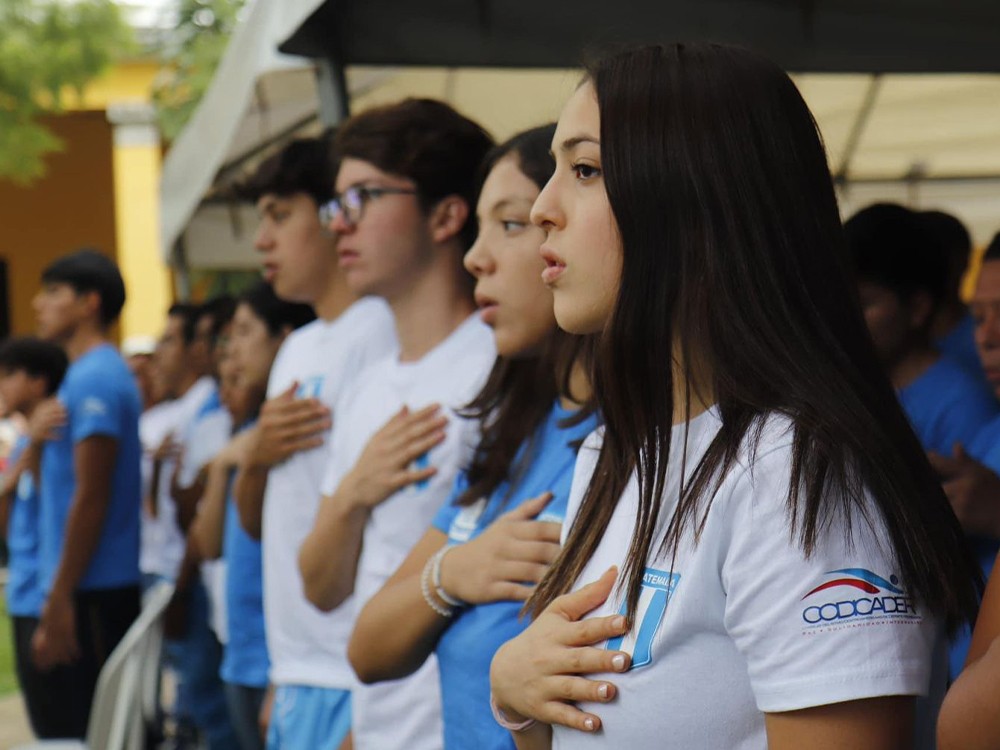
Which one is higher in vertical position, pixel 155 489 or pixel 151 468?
pixel 151 468

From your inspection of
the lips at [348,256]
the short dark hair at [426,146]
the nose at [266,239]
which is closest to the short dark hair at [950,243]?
the short dark hair at [426,146]

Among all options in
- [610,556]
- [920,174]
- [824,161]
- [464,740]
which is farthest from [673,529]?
[920,174]

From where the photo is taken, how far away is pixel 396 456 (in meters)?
2.62

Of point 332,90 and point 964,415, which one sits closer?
point 964,415

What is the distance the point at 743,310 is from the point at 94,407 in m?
4.44

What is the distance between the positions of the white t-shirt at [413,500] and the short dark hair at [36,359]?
4178 millimetres

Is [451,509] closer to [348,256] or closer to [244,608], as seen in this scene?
[348,256]

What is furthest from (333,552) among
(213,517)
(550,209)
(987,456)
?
(213,517)

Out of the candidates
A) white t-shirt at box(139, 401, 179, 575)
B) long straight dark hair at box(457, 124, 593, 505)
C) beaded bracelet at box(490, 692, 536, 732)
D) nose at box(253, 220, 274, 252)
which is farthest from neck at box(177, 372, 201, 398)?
beaded bracelet at box(490, 692, 536, 732)

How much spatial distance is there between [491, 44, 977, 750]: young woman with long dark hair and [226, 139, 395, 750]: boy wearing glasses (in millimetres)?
1750

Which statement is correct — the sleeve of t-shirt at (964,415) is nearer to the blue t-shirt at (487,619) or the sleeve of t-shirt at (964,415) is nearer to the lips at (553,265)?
the blue t-shirt at (487,619)

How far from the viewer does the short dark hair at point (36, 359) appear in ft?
21.7

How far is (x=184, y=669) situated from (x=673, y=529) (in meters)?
5.17

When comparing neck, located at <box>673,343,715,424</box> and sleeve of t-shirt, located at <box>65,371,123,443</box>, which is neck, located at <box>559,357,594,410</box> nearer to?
neck, located at <box>673,343,715,424</box>
